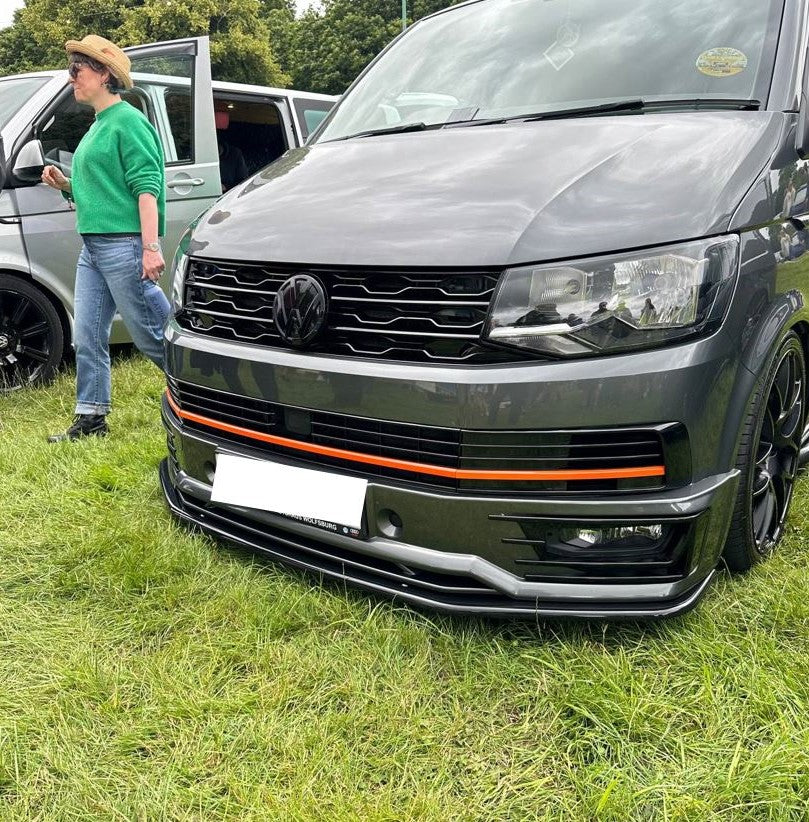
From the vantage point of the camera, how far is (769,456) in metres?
2.25

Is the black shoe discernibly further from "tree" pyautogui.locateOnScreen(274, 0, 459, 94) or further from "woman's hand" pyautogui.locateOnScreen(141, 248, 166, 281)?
"tree" pyautogui.locateOnScreen(274, 0, 459, 94)

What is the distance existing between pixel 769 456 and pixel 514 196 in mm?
1081

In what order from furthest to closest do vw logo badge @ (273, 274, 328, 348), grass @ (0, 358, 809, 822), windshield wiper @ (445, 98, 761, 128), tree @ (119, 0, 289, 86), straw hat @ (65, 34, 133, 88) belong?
tree @ (119, 0, 289, 86) < straw hat @ (65, 34, 133, 88) < windshield wiper @ (445, 98, 761, 128) < vw logo badge @ (273, 274, 328, 348) < grass @ (0, 358, 809, 822)

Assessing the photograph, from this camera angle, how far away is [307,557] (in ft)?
7.18

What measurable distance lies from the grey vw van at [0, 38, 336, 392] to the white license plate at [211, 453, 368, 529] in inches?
103

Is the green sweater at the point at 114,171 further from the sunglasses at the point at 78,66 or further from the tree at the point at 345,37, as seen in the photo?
the tree at the point at 345,37

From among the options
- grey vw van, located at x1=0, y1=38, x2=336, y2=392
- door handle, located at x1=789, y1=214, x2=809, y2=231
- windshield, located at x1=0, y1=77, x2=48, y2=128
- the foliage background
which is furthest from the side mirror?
the foliage background

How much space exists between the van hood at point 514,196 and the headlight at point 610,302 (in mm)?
39

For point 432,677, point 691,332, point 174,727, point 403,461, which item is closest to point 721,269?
point 691,332

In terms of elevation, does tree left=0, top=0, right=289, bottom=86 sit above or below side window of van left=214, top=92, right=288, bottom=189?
above

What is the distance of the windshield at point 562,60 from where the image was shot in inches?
91.2

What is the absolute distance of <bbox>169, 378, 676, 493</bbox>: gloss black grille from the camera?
172cm

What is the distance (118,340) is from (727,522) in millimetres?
3790

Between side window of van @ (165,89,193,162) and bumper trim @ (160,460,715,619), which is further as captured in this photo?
side window of van @ (165,89,193,162)
